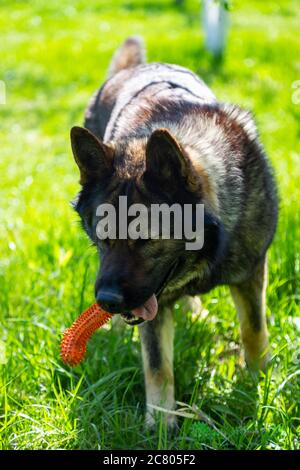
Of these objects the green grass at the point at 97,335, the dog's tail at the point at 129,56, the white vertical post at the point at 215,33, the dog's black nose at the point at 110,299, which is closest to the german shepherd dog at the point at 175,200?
the dog's black nose at the point at 110,299

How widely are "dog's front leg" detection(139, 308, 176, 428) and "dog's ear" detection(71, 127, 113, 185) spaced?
0.72 meters

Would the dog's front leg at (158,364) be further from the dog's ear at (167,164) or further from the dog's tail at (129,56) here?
the dog's tail at (129,56)

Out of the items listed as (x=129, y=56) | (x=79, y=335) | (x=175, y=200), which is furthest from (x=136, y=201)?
(x=129, y=56)

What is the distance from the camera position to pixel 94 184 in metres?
2.85

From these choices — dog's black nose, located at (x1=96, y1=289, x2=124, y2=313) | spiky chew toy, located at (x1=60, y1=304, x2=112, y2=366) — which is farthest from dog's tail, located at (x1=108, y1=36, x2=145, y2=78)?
dog's black nose, located at (x1=96, y1=289, x2=124, y2=313)

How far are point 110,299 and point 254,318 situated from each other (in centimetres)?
102

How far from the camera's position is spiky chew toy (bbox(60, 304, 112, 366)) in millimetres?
3123

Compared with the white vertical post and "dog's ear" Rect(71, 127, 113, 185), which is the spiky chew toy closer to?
"dog's ear" Rect(71, 127, 113, 185)

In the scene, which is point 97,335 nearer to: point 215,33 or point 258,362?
point 258,362

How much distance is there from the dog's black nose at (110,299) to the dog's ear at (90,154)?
0.50 m

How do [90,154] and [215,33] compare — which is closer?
[90,154]

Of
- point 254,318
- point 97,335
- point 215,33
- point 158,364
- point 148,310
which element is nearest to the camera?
point 148,310

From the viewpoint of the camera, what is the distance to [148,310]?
2771mm
